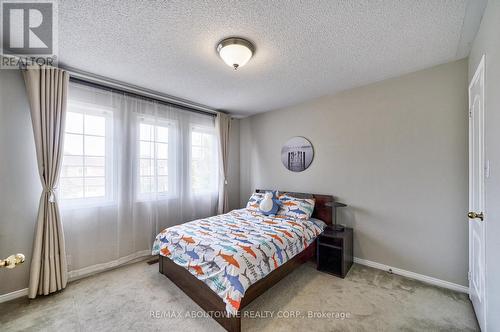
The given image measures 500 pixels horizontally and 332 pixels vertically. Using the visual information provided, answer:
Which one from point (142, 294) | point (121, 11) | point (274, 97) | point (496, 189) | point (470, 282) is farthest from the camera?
point (274, 97)

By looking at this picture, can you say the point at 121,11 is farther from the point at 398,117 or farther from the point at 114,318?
the point at 398,117

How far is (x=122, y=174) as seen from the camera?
2.82 m

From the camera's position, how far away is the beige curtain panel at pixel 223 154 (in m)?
3.99

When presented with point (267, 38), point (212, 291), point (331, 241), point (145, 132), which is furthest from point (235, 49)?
point (331, 241)

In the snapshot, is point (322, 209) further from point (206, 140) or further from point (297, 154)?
point (206, 140)

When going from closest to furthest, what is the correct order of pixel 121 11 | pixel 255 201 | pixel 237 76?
pixel 121 11, pixel 237 76, pixel 255 201

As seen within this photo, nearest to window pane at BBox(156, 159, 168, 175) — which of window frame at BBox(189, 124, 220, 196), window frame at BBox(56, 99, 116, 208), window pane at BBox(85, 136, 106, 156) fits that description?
window frame at BBox(189, 124, 220, 196)

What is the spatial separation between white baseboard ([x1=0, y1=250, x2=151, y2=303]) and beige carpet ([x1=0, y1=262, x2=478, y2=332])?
0.25 ft

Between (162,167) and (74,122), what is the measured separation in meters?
1.21

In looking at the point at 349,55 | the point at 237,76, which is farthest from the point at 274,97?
the point at 349,55

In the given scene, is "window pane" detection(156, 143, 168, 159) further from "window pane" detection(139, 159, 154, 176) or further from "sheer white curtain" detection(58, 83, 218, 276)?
"window pane" detection(139, 159, 154, 176)

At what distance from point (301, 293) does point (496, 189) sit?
1820mm

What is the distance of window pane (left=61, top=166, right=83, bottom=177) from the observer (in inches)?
94.7

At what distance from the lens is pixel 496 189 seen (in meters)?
1.29
